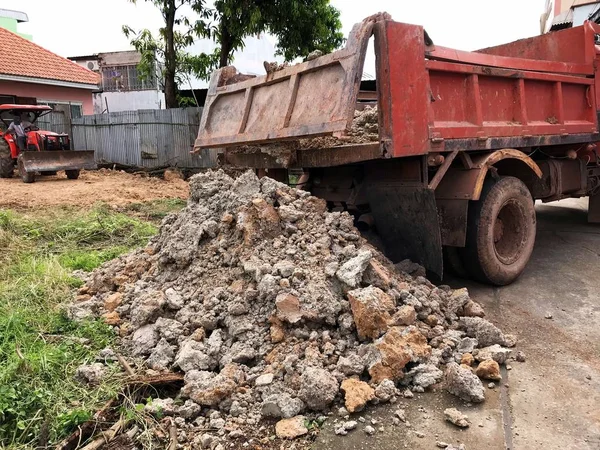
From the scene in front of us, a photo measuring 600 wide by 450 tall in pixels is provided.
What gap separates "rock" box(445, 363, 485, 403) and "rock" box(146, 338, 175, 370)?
1747 millimetres

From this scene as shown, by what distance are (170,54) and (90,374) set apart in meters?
12.2

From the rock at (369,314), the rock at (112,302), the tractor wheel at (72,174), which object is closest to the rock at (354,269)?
the rock at (369,314)

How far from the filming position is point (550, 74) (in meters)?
5.41

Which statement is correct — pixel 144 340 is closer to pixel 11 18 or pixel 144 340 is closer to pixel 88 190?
pixel 88 190

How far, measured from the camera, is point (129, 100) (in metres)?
24.2

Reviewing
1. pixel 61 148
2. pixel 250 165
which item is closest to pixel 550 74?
pixel 250 165

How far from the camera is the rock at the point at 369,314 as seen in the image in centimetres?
328

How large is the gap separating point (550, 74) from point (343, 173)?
2.50 metres

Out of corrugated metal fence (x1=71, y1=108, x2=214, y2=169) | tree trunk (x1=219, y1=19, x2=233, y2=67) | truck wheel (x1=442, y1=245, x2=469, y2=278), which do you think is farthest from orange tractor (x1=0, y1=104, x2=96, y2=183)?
truck wheel (x1=442, y1=245, x2=469, y2=278)

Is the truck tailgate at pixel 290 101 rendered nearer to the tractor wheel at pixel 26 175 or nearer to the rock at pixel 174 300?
the rock at pixel 174 300

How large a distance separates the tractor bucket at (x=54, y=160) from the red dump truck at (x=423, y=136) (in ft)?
28.7

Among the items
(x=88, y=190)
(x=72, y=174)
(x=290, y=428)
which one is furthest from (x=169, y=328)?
(x=72, y=174)

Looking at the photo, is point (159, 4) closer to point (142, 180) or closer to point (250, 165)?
point (142, 180)

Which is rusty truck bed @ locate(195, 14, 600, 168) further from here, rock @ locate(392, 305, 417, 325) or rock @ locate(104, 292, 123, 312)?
rock @ locate(104, 292, 123, 312)
